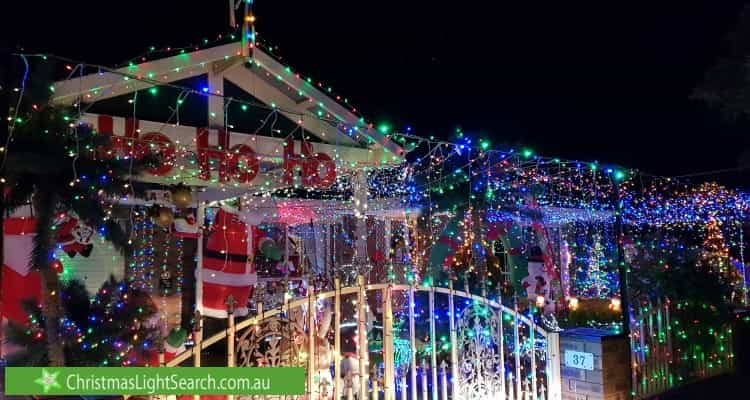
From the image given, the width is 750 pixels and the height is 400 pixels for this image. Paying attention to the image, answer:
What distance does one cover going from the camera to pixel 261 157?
26.7 feet

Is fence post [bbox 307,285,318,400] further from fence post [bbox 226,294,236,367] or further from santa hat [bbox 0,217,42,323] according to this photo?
santa hat [bbox 0,217,42,323]

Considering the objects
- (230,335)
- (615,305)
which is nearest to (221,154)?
(230,335)

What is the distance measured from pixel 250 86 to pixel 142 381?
5305 mm

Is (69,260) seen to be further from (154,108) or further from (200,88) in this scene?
(200,88)

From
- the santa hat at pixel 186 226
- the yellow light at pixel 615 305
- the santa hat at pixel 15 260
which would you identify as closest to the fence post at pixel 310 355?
the santa hat at pixel 15 260

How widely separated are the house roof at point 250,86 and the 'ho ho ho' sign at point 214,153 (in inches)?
15.8

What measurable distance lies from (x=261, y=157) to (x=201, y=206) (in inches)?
55.2

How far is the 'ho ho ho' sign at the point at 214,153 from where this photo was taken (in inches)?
273

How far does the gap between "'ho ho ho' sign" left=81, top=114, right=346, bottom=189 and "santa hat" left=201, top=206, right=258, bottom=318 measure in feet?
2.65

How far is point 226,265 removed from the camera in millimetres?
8758

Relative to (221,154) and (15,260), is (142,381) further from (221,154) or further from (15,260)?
(15,260)

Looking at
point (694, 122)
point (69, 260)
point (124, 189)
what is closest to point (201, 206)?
point (69, 260)

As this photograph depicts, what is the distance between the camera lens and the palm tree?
3.85 metres

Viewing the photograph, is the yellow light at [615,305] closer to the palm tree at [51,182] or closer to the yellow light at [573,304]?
the yellow light at [573,304]
